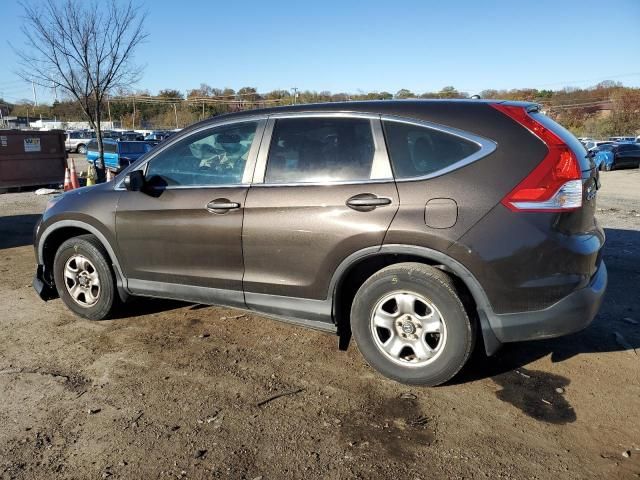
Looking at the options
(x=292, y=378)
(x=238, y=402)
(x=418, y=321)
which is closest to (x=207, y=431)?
(x=238, y=402)

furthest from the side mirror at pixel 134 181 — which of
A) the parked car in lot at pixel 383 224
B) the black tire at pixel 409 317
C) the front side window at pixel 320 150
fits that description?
the black tire at pixel 409 317

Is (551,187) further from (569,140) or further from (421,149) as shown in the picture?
(421,149)

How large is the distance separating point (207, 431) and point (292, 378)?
29.8 inches

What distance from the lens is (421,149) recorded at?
3.20m

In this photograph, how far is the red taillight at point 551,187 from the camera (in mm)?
2889

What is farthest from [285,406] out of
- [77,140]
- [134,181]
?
[77,140]

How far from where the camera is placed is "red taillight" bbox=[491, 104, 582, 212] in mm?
2889

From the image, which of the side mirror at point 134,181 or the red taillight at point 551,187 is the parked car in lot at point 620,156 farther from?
the side mirror at point 134,181

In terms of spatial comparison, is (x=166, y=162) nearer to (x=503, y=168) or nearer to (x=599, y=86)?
(x=503, y=168)

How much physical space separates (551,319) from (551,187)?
77 centimetres

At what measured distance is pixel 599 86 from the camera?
7069cm

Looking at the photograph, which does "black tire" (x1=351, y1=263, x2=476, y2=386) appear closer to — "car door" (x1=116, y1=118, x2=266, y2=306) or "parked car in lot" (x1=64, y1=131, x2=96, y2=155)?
"car door" (x1=116, y1=118, x2=266, y2=306)

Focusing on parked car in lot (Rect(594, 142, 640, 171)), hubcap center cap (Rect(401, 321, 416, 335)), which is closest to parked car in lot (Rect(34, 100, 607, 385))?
hubcap center cap (Rect(401, 321, 416, 335))

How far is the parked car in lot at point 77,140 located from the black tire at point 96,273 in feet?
135
